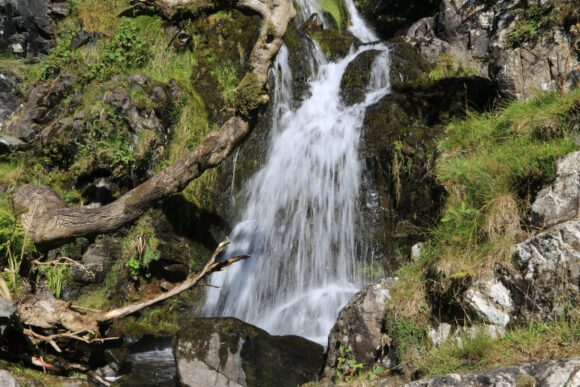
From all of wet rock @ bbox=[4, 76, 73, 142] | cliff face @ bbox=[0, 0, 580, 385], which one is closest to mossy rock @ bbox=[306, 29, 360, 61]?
cliff face @ bbox=[0, 0, 580, 385]

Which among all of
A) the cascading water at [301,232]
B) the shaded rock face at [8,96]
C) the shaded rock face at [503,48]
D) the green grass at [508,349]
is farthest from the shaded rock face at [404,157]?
the shaded rock face at [8,96]

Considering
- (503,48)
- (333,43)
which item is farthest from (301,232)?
(333,43)

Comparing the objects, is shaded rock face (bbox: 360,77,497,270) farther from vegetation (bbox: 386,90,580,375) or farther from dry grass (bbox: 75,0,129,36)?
dry grass (bbox: 75,0,129,36)

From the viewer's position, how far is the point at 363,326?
5.43 metres

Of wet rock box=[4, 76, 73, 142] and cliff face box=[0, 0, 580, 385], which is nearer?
cliff face box=[0, 0, 580, 385]

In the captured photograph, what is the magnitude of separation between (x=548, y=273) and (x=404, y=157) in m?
4.06

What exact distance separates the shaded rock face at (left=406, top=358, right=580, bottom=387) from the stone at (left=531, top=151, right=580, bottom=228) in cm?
165

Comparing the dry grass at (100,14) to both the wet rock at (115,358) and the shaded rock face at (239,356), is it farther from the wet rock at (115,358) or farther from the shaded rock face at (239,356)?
the shaded rock face at (239,356)

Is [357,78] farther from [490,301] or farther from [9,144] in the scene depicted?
[490,301]

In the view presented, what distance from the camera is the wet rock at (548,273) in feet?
13.3

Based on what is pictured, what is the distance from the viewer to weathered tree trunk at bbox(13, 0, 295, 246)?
255 inches

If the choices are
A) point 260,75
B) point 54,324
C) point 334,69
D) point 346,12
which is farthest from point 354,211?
point 346,12

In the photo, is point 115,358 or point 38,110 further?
point 38,110

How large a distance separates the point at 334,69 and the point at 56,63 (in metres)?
5.52
